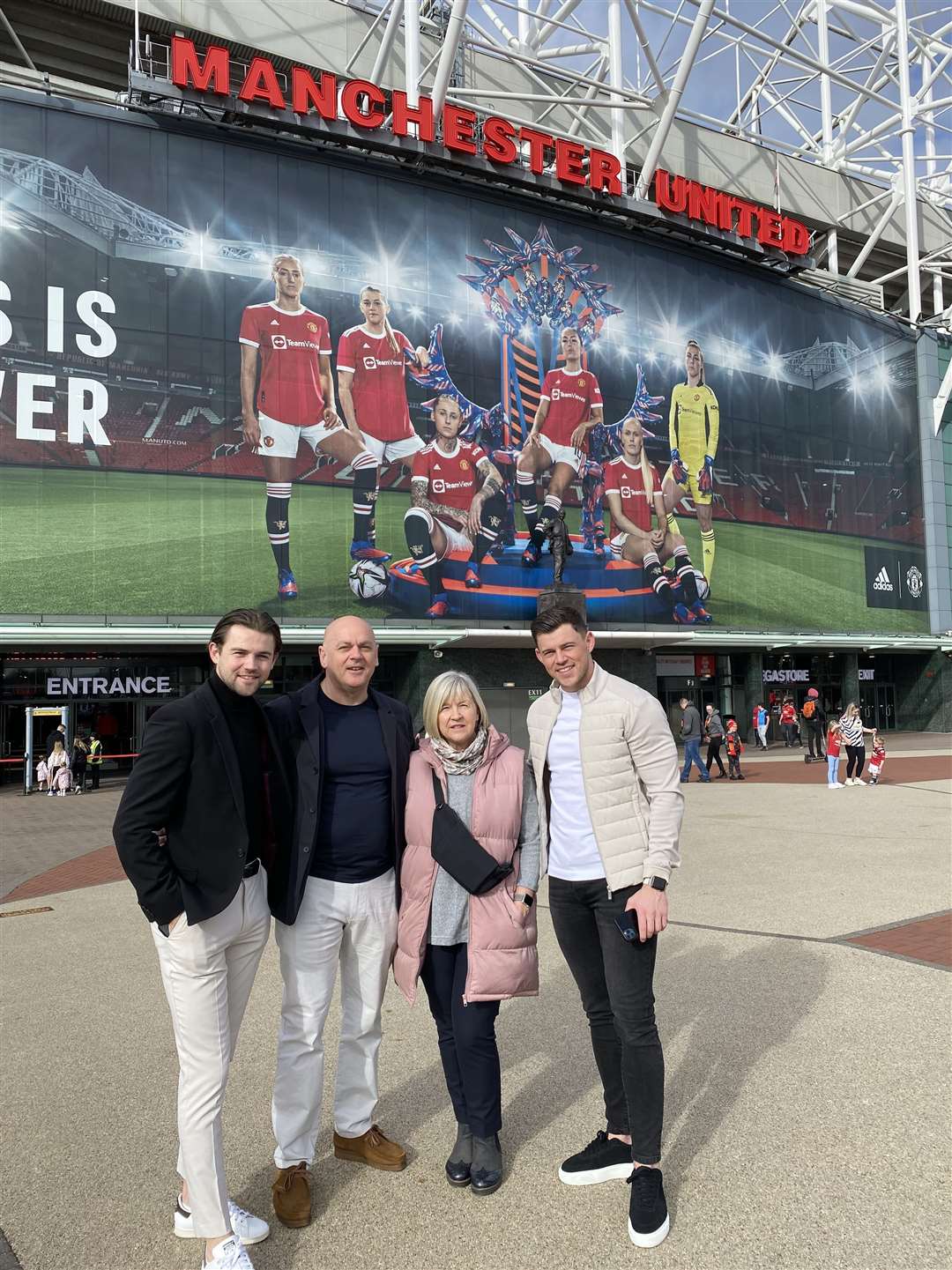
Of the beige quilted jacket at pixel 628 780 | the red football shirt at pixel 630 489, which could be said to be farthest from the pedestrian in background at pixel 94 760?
the beige quilted jacket at pixel 628 780

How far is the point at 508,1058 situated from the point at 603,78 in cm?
4663

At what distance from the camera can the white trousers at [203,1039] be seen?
303 cm

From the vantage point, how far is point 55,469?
997 inches

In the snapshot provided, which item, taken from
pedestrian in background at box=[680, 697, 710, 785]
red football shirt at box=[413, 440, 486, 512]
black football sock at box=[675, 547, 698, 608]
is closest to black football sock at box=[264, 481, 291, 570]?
red football shirt at box=[413, 440, 486, 512]

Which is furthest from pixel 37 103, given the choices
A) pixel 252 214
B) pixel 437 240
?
pixel 437 240

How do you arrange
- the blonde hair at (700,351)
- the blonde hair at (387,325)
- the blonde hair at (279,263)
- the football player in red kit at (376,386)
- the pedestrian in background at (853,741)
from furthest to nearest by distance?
the blonde hair at (700,351), the blonde hair at (387,325), the football player in red kit at (376,386), the blonde hair at (279,263), the pedestrian in background at (853,741)

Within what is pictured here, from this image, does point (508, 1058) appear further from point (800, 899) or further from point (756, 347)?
point (756, 347)

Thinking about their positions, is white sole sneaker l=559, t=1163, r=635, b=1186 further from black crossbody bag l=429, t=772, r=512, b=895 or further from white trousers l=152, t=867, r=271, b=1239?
white trousers l=152, t=867, r=271, b=1239

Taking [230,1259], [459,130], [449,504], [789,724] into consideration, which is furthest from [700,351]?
[230,1259]

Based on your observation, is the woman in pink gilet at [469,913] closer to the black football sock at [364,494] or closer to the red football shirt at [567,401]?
the black football sock at [364,494]

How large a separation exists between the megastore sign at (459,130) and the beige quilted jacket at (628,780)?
97.1ft

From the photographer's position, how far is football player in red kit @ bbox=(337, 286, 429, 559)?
29250 millimetres

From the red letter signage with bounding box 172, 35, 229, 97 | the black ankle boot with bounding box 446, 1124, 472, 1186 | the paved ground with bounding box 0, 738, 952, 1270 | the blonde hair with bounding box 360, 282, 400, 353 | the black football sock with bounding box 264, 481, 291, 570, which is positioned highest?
the red letter signage with bounding box 172, 35, 229, 97

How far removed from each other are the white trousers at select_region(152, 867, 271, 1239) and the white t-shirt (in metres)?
1.17
